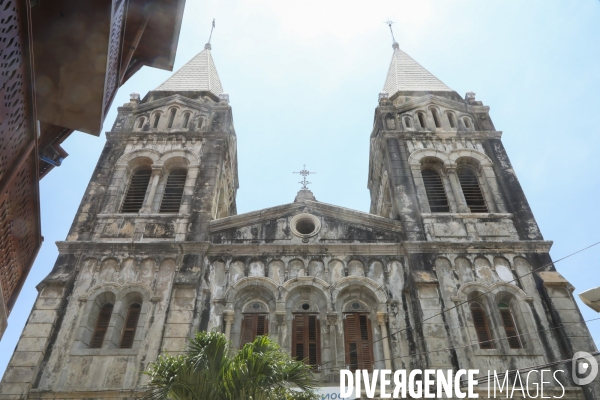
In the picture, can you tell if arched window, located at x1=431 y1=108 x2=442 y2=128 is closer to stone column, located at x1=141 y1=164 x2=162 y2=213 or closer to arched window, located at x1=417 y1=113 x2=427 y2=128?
arched window, located at x1=417 y1=113 x2=427 y2=128

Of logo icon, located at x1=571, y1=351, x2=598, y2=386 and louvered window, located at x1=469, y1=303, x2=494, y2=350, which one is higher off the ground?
louvered window, located at x1=469, y1=303, x2=494, y2=350

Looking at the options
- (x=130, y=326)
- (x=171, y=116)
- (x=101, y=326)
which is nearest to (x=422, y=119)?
(x=171, y=116)

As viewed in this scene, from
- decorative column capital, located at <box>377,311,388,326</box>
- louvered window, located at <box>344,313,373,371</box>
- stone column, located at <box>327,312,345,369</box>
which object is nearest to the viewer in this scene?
stone column, located at <box>327,312,345,369</box>

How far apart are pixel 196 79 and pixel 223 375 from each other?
62.4ft

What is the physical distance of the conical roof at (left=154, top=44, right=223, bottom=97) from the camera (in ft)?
79.0

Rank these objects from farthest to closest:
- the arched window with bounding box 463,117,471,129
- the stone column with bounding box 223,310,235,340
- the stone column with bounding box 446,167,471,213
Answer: the arched window with bounding box 463,117,471,129 < the stone column with bounding box 446,167,471,213 < the stone column with bounding box 223,310,235,340

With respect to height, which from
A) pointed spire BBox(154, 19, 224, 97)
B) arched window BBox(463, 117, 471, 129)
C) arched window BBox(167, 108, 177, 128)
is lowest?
arched window BBox(463, 117, 471, 129)

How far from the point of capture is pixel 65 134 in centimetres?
884

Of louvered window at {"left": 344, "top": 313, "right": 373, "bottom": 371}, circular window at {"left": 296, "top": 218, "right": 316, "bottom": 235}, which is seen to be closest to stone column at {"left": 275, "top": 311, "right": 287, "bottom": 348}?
louvered window at {"left": 344, "top": 313, "right": 373, "bottom": 371}

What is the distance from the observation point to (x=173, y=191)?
19000 millimetres

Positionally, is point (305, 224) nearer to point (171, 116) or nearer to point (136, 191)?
point (136, 191)

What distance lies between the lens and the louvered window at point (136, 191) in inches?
725

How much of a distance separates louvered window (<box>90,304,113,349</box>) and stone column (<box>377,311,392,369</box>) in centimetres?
811

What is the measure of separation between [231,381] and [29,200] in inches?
180
